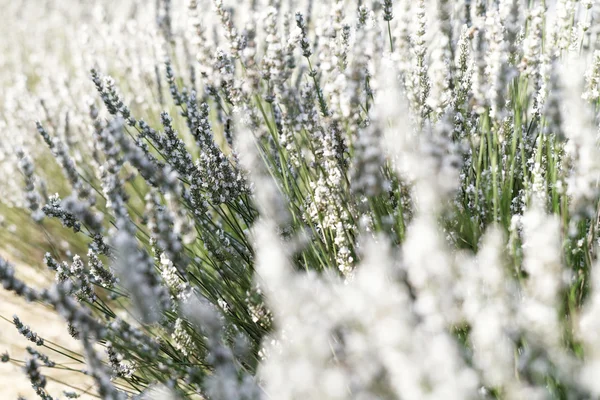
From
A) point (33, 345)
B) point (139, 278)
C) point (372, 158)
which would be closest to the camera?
point (139, 278)

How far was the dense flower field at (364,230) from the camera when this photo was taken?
30.5 inches

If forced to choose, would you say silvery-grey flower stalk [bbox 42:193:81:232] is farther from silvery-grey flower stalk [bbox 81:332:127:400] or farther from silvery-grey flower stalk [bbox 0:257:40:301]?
silvery-grey flower stalk [bbox 81:332:127:400]

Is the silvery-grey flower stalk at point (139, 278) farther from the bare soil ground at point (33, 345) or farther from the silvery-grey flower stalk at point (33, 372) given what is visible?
the bare soil ground at point (33, 345)

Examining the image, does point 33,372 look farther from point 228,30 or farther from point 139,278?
point 228,30

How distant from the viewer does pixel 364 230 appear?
151cm

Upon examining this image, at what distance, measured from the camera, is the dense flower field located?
0.77 m

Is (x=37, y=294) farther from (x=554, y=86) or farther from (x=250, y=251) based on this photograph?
(x=554, y=86)

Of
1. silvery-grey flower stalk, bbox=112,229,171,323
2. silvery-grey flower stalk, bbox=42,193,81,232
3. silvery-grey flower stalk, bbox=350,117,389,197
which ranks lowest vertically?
silvery-grey flower stalk, bbox=112,229,171,323

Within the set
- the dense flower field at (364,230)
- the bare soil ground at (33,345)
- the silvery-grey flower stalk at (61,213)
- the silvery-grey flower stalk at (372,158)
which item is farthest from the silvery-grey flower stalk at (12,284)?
the bare soil ground at (33,345)

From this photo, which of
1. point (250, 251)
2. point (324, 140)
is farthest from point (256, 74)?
point (250, 251)

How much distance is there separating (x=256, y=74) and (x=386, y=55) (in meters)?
0.49

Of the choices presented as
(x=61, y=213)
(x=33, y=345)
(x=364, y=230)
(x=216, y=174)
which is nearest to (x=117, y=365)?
(x=61, y=213)

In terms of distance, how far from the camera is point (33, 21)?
6.13 meters

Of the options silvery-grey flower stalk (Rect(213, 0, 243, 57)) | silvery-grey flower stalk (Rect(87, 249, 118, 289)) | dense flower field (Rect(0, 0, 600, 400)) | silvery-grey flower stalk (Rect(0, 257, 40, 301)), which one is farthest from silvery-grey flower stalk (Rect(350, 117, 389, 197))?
silvery-grey flower stalk (Rect(87, 249, 118, 289))
